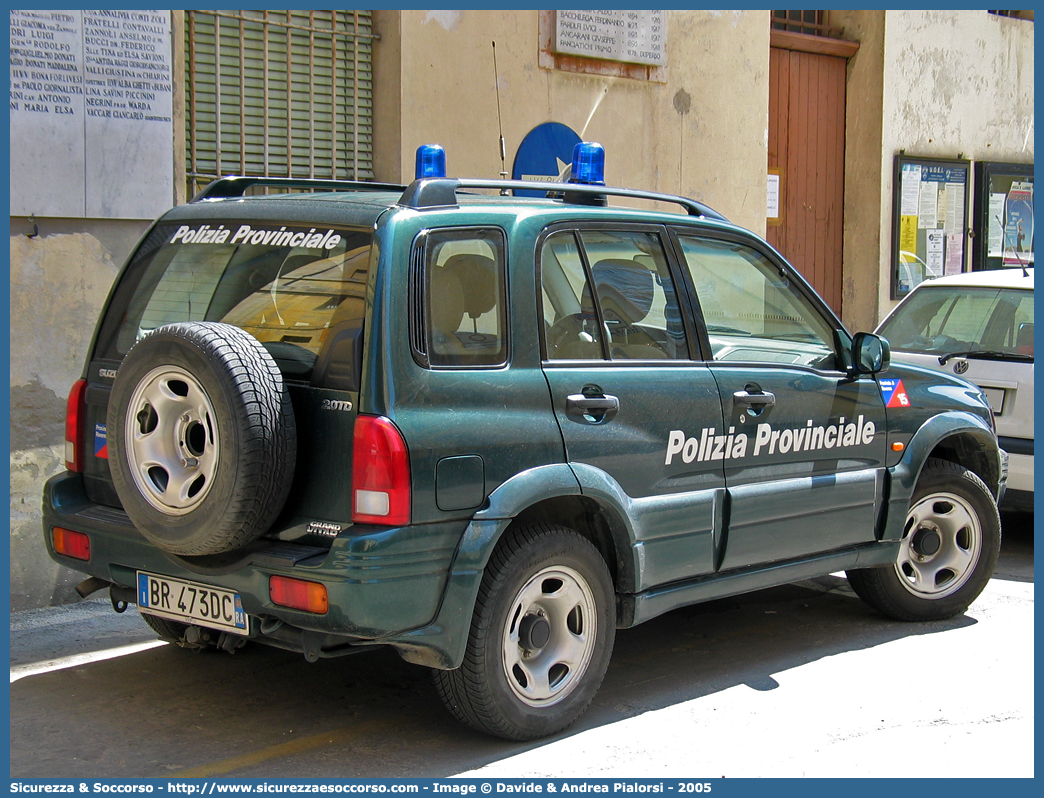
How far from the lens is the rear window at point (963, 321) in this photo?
296 inches

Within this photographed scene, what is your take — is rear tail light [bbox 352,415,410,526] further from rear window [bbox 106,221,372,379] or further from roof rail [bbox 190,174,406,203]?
roof rail [bbox 190,174,406,203]

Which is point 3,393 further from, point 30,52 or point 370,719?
point 370,719

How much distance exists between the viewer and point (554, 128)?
8.75 m

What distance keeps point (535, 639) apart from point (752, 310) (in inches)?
73.4

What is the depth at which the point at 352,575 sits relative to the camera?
3684mm

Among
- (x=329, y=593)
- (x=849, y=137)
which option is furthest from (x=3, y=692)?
(x=849, y=137)

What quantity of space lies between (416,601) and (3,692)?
6.77ft

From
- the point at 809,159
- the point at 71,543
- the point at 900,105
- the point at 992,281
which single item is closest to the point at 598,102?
the point at 992,281

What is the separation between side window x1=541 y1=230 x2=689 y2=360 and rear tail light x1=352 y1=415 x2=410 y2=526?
0.80 meters

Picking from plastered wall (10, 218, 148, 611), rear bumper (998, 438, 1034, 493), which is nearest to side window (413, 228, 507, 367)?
plastered wall (10, 218, 148, 611)

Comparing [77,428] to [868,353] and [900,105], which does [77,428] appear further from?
[900,105]

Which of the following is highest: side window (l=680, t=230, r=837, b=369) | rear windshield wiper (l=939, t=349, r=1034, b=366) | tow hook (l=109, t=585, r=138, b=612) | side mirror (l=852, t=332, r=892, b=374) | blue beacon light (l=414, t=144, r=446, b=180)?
blue beacon light (l=414, t=144, r=446, b=180)

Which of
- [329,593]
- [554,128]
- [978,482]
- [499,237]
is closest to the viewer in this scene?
[329,593]

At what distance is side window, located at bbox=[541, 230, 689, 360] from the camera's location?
173 inches
